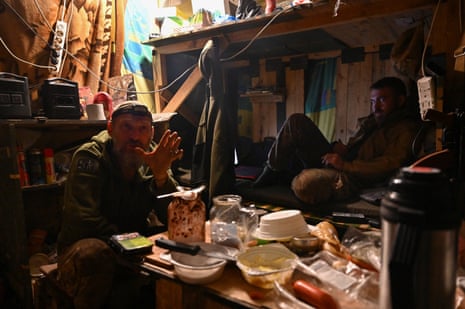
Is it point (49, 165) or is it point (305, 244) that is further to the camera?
point (49, 165)

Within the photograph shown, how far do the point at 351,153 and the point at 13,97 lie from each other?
2244 millimetres

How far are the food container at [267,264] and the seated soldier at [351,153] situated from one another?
1072 mm

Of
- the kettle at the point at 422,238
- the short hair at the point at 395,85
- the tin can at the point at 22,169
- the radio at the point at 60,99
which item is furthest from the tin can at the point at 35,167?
the short hair at the point at 395,85

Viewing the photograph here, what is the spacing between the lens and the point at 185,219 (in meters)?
1.15

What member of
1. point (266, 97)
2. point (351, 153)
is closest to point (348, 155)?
point (351, 153)

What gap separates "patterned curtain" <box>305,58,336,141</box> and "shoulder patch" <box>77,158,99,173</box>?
7.07 ft

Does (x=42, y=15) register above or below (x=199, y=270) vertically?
above

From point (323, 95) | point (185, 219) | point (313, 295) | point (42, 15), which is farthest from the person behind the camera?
point (323, 95)

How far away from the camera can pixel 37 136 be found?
238cm

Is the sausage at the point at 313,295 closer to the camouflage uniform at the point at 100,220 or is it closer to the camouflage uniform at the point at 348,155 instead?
the camouflage uniform at the point at 100,220

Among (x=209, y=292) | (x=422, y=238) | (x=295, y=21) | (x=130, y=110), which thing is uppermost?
(x=295, y=21)

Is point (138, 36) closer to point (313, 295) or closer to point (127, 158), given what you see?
point (127, 158)

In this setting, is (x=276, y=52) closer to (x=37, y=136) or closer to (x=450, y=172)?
(x=37, y=136)

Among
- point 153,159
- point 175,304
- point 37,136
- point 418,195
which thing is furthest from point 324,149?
point 37,136
